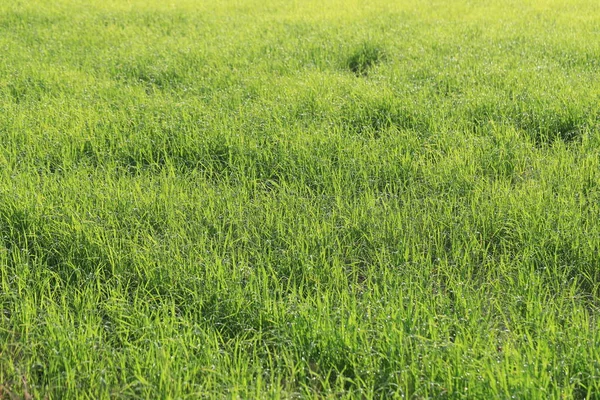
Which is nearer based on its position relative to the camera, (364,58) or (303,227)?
(303,227)

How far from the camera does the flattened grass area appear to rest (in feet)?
7.47

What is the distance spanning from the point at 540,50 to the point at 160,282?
190 inches

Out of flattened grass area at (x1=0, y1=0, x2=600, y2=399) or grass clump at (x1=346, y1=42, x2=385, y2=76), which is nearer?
flattened grass area at (x1=0, y1=0, x2=600, y2=399)

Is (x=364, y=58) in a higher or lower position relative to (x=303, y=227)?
→ higher

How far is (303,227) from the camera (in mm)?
3225

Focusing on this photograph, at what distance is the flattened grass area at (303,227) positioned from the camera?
2.28 metres

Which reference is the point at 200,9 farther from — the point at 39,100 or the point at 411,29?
the point at 39,100

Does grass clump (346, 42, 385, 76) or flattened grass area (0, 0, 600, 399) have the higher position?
grass clump (346, 42, 385, 76)

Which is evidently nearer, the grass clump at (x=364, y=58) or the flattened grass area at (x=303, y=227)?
the flattened grass area at (x=303, y=227)

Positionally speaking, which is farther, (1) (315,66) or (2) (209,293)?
(1) (315,66)

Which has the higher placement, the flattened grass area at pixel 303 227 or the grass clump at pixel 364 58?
the grass clump at pixel 364 58

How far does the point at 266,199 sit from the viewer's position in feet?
11.4

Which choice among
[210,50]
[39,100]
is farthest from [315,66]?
[39,100]

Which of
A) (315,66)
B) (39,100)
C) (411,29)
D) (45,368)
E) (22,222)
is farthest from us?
(411,29)
